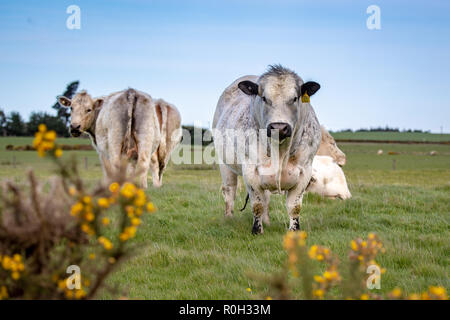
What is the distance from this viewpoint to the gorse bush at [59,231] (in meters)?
2.32

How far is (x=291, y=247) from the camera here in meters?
2.39

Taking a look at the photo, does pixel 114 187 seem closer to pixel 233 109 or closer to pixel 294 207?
pixel 294 207

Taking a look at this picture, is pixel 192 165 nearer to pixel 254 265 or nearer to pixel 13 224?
pixel 254 265

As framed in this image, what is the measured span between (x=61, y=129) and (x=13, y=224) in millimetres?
79658

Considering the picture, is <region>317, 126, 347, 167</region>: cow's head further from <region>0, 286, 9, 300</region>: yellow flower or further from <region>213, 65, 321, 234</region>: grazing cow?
<region>0, 286, 9, 300</region>: yellow flower

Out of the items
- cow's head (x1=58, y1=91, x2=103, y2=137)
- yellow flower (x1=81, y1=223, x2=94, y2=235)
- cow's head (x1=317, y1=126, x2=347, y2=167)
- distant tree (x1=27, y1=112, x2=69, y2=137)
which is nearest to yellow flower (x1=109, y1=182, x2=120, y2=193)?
yellow flower (x1=81, y1=223, x2=94, y2=235)

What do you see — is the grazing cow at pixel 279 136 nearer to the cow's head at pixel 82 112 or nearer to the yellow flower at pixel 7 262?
the yellow flower at pixel 7 262

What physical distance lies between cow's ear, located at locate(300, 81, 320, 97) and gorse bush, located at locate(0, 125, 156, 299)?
4.37m

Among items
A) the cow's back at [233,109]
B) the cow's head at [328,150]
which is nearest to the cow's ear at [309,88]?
the cow's back at [233,109]

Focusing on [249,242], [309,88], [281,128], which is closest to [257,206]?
[249,242]

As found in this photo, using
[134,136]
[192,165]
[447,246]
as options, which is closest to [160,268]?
[447,246]

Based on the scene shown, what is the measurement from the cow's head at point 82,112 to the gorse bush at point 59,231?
26.7 ft

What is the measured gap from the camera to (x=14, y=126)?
85375 millimetres

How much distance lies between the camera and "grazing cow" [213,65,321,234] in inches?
240
